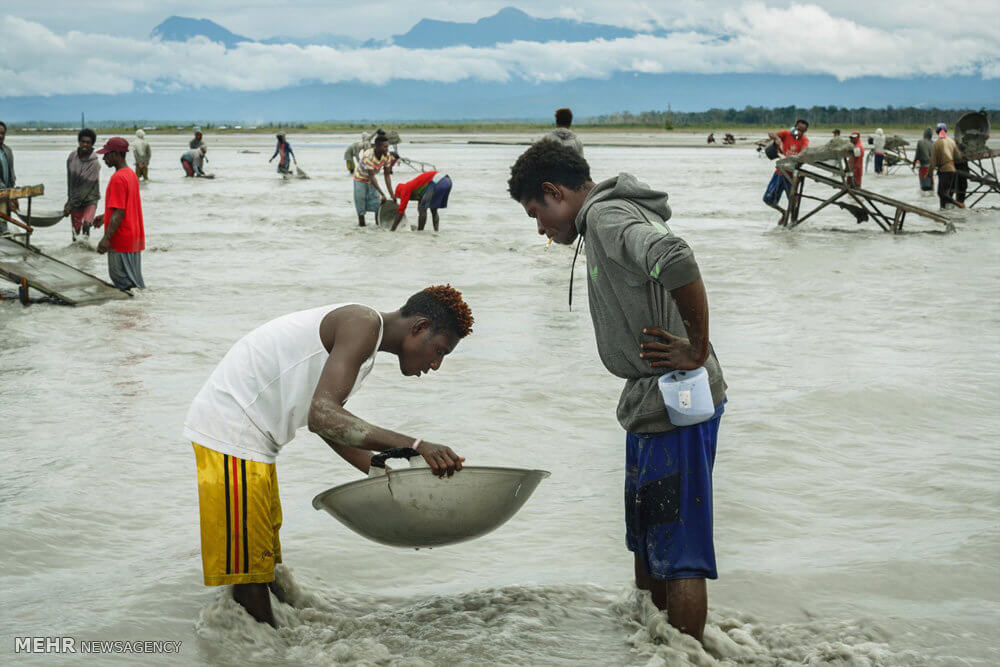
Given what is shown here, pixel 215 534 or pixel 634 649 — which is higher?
pixel 215 534

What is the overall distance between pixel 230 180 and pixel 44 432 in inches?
978

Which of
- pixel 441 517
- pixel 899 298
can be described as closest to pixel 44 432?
pixel 441 517

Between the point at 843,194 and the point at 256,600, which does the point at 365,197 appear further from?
the point at 256,600

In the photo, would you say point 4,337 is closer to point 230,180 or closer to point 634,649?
point 634,649

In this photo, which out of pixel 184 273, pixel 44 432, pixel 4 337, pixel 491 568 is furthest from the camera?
pixel 184 273

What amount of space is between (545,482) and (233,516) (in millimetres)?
2445

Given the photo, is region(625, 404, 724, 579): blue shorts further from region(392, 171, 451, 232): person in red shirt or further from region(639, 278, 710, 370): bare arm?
region(392, 171, 451, 232): person in red shirt

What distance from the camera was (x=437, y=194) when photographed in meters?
15.1

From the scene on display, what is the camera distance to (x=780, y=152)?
1659cm

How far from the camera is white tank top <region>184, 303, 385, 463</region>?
10.1 ft

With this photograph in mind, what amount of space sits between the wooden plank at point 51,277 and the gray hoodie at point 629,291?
26.0 ft

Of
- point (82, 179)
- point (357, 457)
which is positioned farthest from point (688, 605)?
point (82, 179)

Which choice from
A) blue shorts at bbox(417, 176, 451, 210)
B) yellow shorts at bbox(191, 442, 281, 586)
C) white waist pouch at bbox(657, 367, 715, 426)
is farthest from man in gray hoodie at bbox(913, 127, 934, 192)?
yellow shorts at bbox(191, 442, 281, 586)

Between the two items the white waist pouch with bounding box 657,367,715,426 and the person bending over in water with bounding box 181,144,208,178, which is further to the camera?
the person bending over in water with bounding box 181,144,208,178
